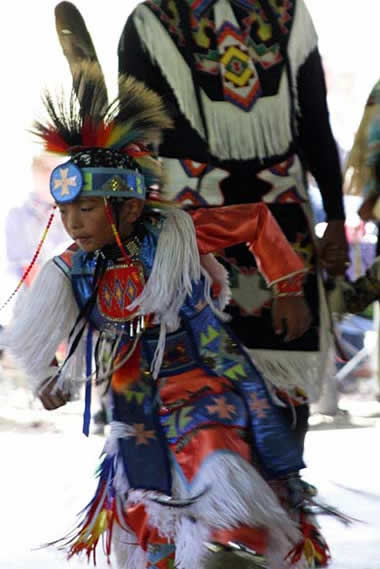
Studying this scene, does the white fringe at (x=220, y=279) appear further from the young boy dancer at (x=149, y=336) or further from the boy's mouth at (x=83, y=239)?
the boy's mouth at (x=83, y=239)

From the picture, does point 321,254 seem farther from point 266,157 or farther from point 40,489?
point 40,489

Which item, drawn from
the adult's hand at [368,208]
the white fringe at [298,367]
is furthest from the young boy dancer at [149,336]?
the adult's hand at [368,208]

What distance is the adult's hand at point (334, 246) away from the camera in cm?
283

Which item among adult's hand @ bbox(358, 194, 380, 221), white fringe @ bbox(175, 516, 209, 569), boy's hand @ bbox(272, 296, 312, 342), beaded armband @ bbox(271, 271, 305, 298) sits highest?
beaded armband @ bbox(271, 271, 305, 298)

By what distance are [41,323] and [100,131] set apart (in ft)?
1.42

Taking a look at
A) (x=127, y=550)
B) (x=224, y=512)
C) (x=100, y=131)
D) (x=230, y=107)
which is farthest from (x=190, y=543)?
(x=230, y=107)

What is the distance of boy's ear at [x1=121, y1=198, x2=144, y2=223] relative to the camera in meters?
2.41

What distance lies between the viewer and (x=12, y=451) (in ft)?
16.4

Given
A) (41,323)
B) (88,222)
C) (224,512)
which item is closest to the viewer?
(224,512)

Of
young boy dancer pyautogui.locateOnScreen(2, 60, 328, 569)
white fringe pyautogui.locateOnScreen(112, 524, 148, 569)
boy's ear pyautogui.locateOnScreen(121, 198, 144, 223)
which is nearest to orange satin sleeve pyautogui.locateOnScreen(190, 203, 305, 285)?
→ young boy dancer pyautogui.locateOnScreen(2, 60, 328, 569)

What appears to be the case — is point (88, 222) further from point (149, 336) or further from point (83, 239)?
point (149, 336)

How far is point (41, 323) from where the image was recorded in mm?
2463

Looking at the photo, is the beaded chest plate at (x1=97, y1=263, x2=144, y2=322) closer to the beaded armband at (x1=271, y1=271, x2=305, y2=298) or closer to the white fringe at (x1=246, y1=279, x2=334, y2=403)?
the beaded armband at (x1=271, y1=271, x2=305, y2=298)

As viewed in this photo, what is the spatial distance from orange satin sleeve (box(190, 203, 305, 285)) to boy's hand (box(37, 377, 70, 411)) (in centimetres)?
44
